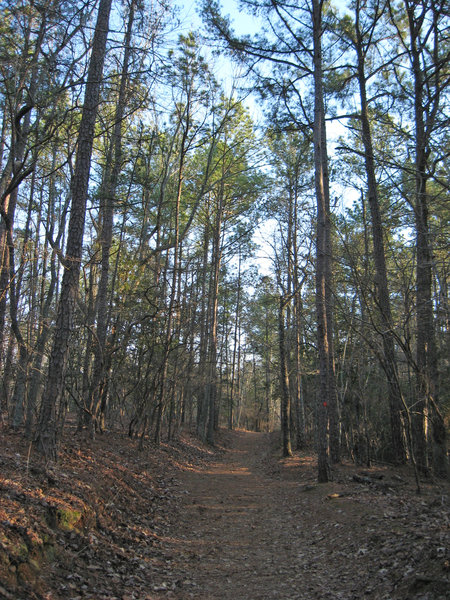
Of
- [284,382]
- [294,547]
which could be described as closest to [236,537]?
[294,547]

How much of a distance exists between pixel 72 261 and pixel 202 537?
4586 millimetres

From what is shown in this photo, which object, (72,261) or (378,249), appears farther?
(378,249)

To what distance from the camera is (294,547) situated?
17.9ft

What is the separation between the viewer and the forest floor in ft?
11.9

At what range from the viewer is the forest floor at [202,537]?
3629mm

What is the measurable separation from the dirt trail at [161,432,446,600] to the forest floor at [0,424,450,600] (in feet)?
0.06

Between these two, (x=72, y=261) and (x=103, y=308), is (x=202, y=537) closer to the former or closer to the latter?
(x=72, y=261)

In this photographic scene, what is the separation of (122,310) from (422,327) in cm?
689

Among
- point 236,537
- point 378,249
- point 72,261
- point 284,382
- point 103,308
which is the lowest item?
point 236,537

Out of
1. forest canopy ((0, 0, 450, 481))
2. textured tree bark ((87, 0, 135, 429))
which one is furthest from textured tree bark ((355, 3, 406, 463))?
textured tree bark ((87, 0, 135, 429))

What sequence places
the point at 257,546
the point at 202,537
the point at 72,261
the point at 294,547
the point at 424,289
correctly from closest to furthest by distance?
the point at 294,547
the point at 257,546
the point at 202,537
the point at 72,261
the point at 424,289

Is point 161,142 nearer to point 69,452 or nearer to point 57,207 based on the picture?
point 57,207

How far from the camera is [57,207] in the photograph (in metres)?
15.4

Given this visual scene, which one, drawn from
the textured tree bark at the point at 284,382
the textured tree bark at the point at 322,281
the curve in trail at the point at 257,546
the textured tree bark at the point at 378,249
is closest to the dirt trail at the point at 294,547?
the curve in trail at the point at 257,546
